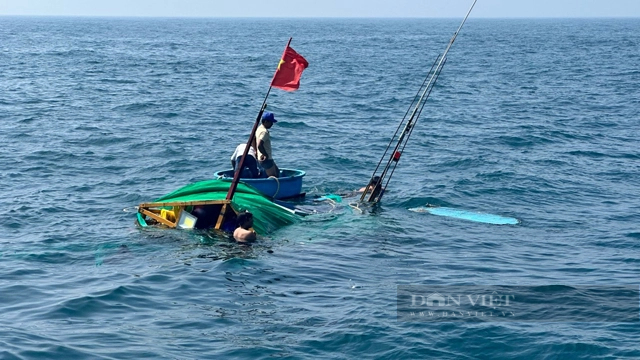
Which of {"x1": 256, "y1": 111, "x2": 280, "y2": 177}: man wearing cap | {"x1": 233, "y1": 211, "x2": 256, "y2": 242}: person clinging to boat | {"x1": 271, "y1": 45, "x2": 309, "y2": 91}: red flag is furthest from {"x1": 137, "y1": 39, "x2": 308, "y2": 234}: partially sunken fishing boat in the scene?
{"x1": 256, "y1": 111, "x2": 280, "y2": 177}: man wearing cap

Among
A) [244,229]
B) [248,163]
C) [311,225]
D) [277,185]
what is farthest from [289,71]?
[244,229]

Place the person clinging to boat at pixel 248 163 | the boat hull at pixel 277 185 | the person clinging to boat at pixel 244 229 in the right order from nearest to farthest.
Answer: the person clinging to boat at pixel 244 229 → the person clinging to boat at pixel 248 163 → the boat hull at pixel 277 185

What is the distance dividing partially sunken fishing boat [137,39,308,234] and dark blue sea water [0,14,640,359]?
373 millimetres

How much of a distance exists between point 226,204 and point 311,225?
2.02 m

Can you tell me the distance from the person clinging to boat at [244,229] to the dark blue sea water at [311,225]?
24 centimetres

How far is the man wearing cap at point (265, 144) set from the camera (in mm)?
16625

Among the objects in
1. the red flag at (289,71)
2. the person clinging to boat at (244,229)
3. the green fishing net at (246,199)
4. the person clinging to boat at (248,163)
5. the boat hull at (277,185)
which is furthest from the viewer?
the boat hull at (277,185)

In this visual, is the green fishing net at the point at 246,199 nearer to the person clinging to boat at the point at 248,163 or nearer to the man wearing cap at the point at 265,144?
the person clinging to boat at the point at 248,163

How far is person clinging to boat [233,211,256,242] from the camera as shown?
46.9 ft

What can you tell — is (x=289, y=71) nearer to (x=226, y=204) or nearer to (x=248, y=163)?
(x=248, y=163)

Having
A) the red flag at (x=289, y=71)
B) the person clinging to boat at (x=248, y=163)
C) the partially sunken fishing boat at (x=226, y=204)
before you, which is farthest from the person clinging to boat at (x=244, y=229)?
the red flag at (x=289, y=71)

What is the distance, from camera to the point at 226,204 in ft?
47.8

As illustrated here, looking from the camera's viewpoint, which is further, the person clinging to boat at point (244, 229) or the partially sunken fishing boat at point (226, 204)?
the partially sunken fishing boat at point (226, 204)

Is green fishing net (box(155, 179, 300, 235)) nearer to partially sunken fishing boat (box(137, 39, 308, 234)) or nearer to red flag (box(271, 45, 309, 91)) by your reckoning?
partially sunken fishing boat (box(137, 39, 308, 234))
